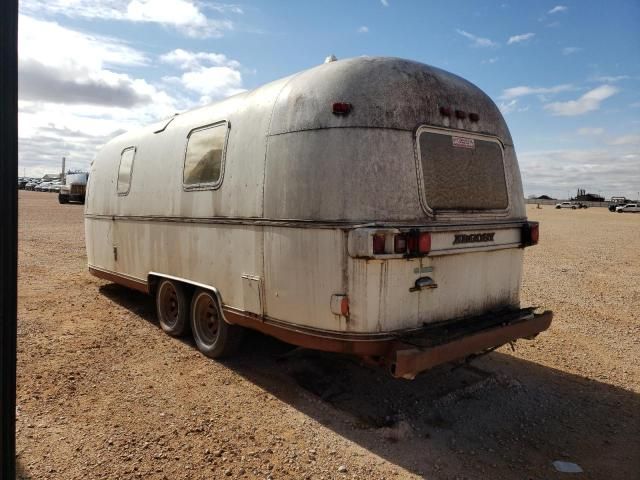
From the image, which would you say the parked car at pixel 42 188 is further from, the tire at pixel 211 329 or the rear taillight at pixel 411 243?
the rear taillight at pixel 411 243

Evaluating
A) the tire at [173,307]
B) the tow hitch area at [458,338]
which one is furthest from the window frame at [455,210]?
the tire at [173,307]

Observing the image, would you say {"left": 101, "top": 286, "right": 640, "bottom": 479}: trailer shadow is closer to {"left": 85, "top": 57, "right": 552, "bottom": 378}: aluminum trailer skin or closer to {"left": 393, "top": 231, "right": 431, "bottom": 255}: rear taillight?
{"left": 85, "top": 57, "right": 552, "bottom": 378}: aluminum trailer skin

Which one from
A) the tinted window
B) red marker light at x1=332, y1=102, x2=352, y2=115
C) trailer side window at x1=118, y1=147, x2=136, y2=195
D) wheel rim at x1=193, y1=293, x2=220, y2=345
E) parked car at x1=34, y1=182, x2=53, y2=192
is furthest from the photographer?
parked car at x1=34, y1=182, x2=53, y2=192

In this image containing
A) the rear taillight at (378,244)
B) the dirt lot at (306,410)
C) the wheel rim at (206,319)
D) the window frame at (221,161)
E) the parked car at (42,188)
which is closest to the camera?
the dirt lot at (306,410)

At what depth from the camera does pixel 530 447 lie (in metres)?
4.04

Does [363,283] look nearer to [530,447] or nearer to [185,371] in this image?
[530,447]

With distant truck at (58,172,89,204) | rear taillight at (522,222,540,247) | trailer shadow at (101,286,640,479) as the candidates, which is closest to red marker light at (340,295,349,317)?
trailer shadow at (101,286,640,479)

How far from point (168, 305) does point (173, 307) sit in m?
0.08

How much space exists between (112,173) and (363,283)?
18.1 ft

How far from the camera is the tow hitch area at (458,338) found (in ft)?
12.5

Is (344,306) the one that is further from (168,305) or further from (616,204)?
(616,204)

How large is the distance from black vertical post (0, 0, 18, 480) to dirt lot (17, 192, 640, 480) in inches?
58.6

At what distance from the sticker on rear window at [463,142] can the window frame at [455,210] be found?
0.10 feet

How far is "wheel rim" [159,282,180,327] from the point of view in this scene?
6.58 meters
